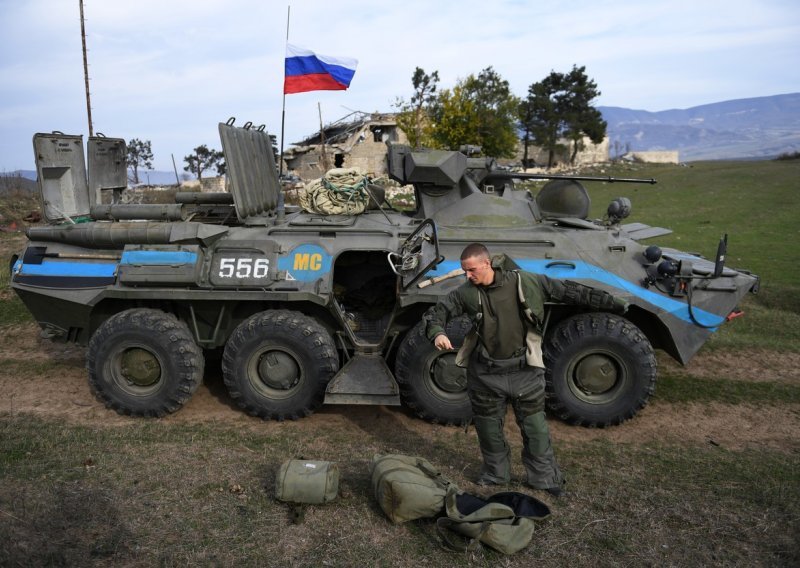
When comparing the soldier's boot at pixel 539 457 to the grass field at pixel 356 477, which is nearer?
the grass field at pixel 356 477

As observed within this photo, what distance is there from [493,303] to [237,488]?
2421mm

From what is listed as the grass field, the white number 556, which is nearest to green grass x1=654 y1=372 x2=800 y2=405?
the grass field

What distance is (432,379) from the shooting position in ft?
21.4

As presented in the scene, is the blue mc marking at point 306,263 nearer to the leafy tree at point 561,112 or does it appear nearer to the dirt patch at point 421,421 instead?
the dirt patch at point 421,421

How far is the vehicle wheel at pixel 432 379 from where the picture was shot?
20.9ft

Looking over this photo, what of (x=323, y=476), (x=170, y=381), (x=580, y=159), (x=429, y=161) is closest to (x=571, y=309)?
(x=429, y=161)

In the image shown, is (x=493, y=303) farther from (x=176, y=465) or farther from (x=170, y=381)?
(x=170, y=381)

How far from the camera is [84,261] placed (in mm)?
6828

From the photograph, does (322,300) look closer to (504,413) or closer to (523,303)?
(504,413)

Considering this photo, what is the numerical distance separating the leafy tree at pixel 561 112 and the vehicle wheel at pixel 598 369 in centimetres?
3457

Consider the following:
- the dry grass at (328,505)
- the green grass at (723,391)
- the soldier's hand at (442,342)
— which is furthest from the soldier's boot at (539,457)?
the green grass at (723,391)

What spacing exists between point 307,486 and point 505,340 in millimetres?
1753

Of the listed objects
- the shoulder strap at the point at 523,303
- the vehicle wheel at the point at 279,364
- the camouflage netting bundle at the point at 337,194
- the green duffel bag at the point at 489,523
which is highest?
the camouflage netting bundle at the point at 337,194

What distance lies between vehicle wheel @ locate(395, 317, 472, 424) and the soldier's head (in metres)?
1.57
